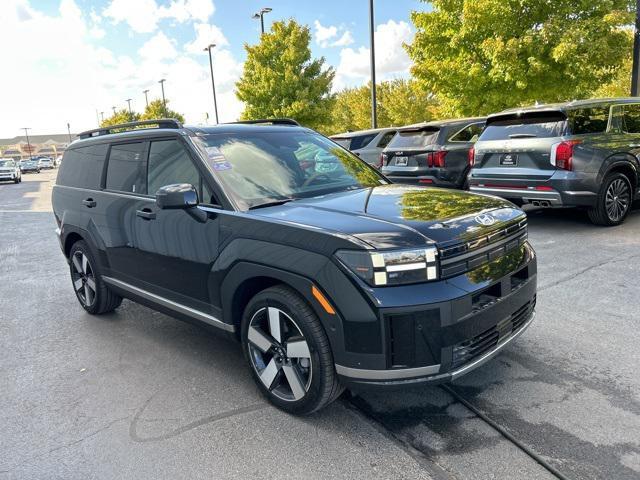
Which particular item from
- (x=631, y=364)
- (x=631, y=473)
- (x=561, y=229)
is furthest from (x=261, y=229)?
(x=561, y=229)

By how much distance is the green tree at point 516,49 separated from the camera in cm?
1270

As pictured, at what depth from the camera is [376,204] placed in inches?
128

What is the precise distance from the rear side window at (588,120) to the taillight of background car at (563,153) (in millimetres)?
196

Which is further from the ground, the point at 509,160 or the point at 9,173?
the point at 509,160

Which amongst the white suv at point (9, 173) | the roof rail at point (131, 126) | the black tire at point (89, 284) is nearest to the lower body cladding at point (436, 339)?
the roof rail at point (131, 126)

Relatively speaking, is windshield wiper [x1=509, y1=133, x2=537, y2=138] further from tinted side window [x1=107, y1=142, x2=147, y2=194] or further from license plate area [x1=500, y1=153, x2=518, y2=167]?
tinted side window [x1=107, y1=142, x2=147, y2=194]

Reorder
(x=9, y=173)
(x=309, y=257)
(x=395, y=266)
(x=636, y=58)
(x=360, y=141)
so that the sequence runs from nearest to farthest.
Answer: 1. (x=395, y=266)
2. (x=309, y=257)
3. (x=636, y=58)
4. (x=360, y=141)
5. (x=9, y=173)

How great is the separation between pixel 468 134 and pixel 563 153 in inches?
125

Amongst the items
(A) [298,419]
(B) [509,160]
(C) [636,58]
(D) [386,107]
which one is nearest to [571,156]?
(B) [509,160]

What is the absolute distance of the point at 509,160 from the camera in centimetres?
779

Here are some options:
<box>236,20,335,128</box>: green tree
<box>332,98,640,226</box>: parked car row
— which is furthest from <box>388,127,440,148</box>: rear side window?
<box>236,20,335,128</box>: green tree

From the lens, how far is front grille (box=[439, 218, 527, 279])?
2684 mm

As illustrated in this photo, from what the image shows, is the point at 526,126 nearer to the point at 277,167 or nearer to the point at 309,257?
the point at 277,167

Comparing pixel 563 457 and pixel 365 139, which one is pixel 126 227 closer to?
pixel 563 457
